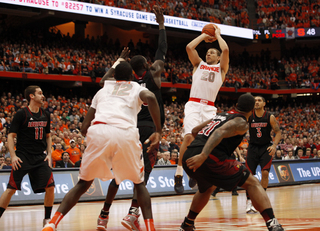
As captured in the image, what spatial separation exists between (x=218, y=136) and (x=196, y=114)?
7.35 feet

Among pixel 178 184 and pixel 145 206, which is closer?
pixel 145 206

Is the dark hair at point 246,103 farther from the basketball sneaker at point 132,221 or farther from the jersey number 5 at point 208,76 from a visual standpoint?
the basketball sneaker at point 132,221

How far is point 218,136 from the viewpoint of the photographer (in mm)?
4695

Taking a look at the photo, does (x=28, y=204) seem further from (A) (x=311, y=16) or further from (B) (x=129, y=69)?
(A) (x=311, y=16)

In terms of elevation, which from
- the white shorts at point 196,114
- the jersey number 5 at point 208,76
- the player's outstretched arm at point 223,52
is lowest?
the white shorts at point 196,114

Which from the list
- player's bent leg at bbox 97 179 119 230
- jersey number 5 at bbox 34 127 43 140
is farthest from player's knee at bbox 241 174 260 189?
jersey number 5 at bbox 34 127 43 140

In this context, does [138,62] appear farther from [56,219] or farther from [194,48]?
[56,219]

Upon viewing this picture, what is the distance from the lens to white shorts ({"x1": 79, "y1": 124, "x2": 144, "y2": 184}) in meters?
4.51

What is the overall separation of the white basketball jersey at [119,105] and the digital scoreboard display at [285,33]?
98.0 ft

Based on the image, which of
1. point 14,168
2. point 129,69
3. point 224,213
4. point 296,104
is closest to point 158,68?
point 129,69

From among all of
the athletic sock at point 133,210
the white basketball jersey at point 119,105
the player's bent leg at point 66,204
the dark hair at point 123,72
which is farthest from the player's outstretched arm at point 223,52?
the player's bent leg at point 66,204

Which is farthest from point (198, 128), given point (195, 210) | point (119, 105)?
point (119, 105)

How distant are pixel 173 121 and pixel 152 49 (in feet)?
29.5

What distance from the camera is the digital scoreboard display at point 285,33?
1293 inches
